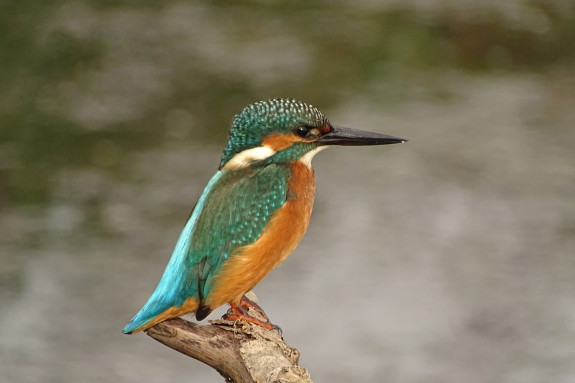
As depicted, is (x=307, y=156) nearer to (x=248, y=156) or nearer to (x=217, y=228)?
(x=248, y=156)

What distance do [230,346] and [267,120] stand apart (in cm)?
62

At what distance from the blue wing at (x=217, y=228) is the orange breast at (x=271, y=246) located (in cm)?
3

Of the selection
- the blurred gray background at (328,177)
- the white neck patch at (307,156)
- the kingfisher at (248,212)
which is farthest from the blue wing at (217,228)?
the blurred gray background at (328,177)

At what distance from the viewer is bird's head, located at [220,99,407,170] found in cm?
258

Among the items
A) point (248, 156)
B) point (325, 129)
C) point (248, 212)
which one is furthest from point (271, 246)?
point (325, 129)

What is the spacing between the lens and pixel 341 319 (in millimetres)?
5688

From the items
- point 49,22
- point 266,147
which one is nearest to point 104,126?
point 49,22

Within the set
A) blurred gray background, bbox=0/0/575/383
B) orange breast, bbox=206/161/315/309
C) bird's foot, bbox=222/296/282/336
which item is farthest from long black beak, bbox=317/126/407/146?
blurred gray background, bbox=0/0/575/383

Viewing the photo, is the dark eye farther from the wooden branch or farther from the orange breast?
the wooden branch

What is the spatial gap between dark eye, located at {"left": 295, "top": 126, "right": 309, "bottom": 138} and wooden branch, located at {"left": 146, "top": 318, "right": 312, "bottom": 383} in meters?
0.55

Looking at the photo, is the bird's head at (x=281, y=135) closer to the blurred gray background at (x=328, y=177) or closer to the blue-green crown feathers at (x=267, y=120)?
the blue-green crown feathers at (x=267, y=120)

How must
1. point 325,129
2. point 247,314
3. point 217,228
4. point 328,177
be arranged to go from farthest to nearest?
1. point 328,177
2. point 247,314
3. point 325,129
4. point 217,228

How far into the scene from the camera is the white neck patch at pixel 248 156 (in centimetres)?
263

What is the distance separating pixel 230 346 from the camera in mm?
2557
